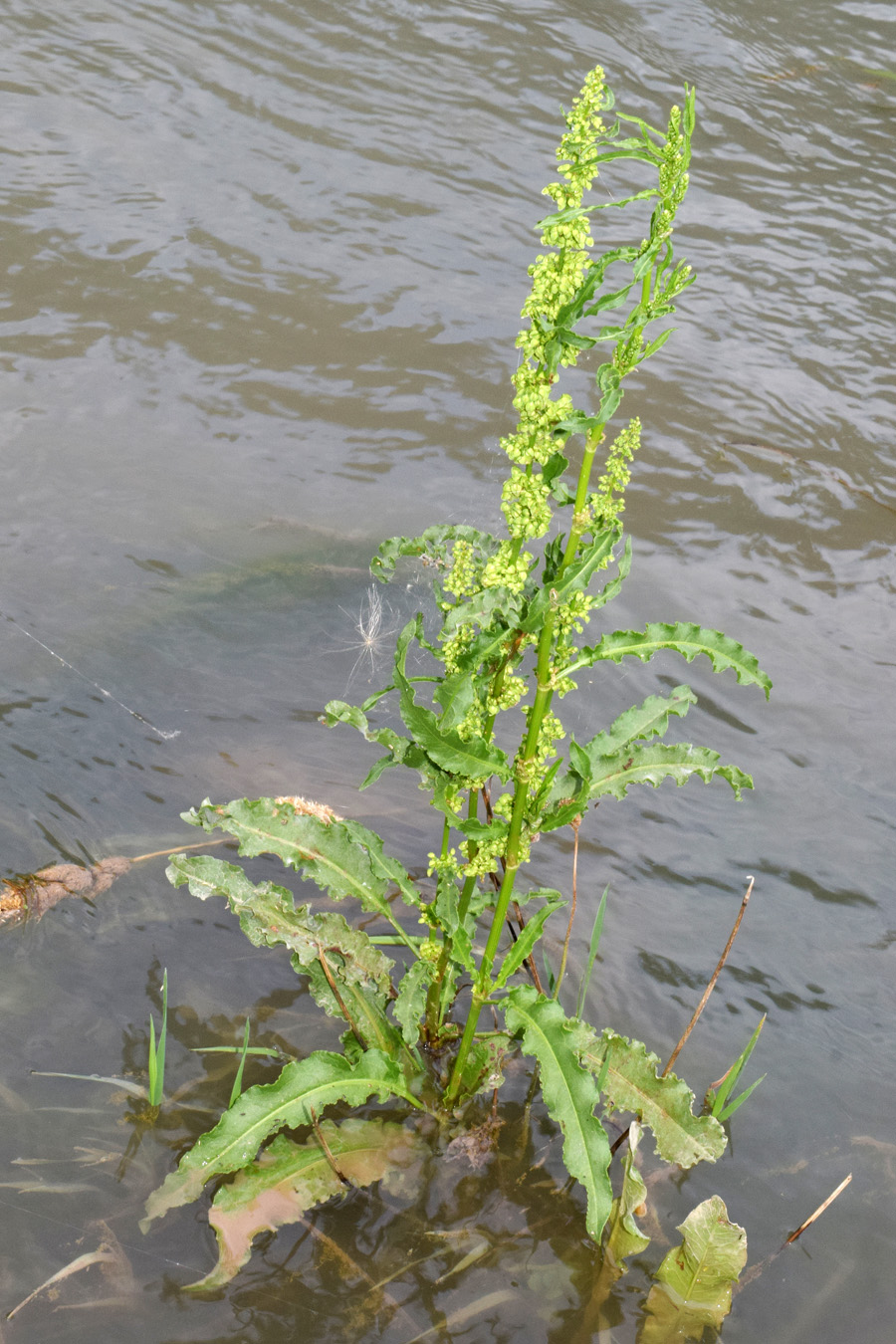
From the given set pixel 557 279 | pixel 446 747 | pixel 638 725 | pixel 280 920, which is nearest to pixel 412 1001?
pixel 280 920

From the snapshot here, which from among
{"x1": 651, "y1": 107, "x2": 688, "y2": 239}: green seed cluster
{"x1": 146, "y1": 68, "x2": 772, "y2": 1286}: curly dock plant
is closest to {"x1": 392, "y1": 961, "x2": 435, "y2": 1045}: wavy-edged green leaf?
{"x1": 146, "y1": 68, "x2": 772, "y2": 1286}: curly dock plant

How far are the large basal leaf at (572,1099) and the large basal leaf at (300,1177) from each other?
57 cm

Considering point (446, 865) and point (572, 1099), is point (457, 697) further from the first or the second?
point (572, 1099)

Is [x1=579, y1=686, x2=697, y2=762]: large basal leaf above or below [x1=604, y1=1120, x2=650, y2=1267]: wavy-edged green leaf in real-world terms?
above

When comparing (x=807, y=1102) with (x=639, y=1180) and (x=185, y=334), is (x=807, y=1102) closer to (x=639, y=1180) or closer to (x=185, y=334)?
(x=639, y=1180)

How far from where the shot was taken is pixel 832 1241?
2955mm

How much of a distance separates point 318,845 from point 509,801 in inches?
22.2

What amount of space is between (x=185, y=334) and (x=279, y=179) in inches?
68.1

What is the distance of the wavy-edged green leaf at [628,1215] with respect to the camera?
258 cm

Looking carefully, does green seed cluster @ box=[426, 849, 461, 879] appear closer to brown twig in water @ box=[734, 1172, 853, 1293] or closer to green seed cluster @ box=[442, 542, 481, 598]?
green seed cluster @ box=[442, 542, 481, 598]

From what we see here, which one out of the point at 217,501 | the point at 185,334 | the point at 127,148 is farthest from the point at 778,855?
the point at 127,148

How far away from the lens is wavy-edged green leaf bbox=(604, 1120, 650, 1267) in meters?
2.58

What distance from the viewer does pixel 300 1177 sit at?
268 centimetres

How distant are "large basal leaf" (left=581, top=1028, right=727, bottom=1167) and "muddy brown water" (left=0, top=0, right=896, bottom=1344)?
356 millimetres
